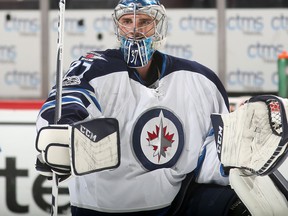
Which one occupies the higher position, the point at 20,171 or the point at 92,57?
the point at 92,57

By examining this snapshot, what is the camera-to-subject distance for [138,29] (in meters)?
2.39

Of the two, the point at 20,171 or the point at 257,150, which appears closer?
the point at 257,150

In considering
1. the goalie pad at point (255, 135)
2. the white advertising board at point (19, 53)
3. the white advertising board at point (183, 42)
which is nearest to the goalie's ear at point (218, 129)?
the goalie pad at point (255, 135)

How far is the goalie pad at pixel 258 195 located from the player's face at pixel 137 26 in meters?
0.48

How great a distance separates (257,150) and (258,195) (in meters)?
0.14

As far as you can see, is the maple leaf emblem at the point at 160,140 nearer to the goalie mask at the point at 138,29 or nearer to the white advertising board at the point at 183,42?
the goalie mask at the point at 138,29

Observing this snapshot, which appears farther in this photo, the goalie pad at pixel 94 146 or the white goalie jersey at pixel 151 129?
the white goalie jersey at pixel 151 129

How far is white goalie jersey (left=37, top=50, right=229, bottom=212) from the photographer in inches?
94.9

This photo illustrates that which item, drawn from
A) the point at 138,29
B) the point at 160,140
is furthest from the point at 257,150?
the point at 138,29

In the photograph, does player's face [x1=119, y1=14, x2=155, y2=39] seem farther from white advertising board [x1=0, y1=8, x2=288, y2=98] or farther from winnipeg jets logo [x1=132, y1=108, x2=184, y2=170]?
white advertising board [x1=0, y1=8, x2=288, y2=98]

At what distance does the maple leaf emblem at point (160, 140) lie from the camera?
7.95 feet

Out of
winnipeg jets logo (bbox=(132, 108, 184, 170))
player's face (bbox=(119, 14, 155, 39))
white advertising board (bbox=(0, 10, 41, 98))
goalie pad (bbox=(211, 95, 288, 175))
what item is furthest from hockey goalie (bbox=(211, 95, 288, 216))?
white advertising board (bbox=(0, 10, 41, 98))

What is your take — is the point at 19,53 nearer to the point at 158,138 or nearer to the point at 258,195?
the point at 158,138

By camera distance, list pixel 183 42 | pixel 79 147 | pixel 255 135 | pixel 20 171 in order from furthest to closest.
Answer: pixel 183 42
pixel 20 171
pixel 255 135
pixel 79 147
